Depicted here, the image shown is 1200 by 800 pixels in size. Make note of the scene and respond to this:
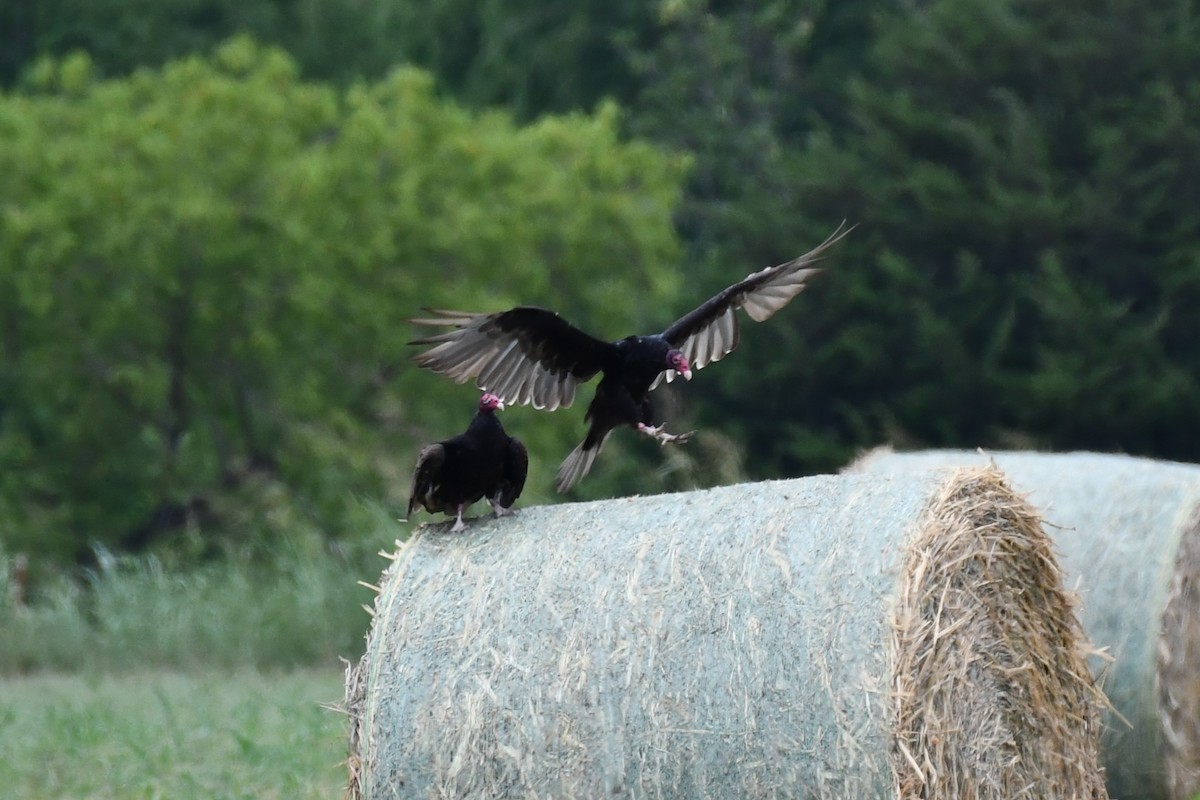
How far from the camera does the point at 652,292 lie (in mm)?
22703

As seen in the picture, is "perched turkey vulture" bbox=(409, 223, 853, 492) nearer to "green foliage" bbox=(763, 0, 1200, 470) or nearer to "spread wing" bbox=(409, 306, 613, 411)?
"spread wing" bbox=(409, 306, 613, 411)

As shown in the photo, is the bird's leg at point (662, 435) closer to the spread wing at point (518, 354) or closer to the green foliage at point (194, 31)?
the spread wing at point (518, 354)

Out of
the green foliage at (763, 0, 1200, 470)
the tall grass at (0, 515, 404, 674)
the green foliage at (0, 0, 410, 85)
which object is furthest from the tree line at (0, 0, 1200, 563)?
the green foliage at (0, 0, 410, 85)

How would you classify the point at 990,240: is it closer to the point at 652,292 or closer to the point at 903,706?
the point at 652,292

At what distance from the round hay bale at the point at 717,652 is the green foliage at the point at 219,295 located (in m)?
14.2

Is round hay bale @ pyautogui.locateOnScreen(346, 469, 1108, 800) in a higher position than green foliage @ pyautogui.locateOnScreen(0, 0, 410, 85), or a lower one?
lower

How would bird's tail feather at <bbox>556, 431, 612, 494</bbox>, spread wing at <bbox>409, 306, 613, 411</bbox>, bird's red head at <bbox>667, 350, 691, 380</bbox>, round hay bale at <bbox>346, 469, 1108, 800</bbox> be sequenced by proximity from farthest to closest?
bird's tail feather at <bbox>556, 431, 612, 494</bbox>, bird's red head at <bbox>667, 350, 691, 380</bbox>, spread wing at <bbox>409, 306, 613, 411</bbox>, round hay bale at <bbox>346, 469, 1108, 800</bbox>

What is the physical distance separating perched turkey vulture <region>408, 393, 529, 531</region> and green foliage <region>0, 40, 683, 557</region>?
13.9m

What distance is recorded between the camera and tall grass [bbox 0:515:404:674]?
12.7 meters

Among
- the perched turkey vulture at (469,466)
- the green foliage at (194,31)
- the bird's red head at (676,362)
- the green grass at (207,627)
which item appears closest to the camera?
the perched turkey vulture at (469,466)

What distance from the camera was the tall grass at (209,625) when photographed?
41.8 feet

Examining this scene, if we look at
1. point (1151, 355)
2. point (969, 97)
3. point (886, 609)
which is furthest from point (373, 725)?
point (969, 97)

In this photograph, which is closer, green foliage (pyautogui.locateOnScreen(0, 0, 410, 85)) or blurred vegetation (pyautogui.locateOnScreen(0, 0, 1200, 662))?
blurred vegetation (pyautogui.locateOnScreen(0, 0, 1200, 662))

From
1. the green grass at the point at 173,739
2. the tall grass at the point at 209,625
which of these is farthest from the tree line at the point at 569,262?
the green grass at the point at 173,739
